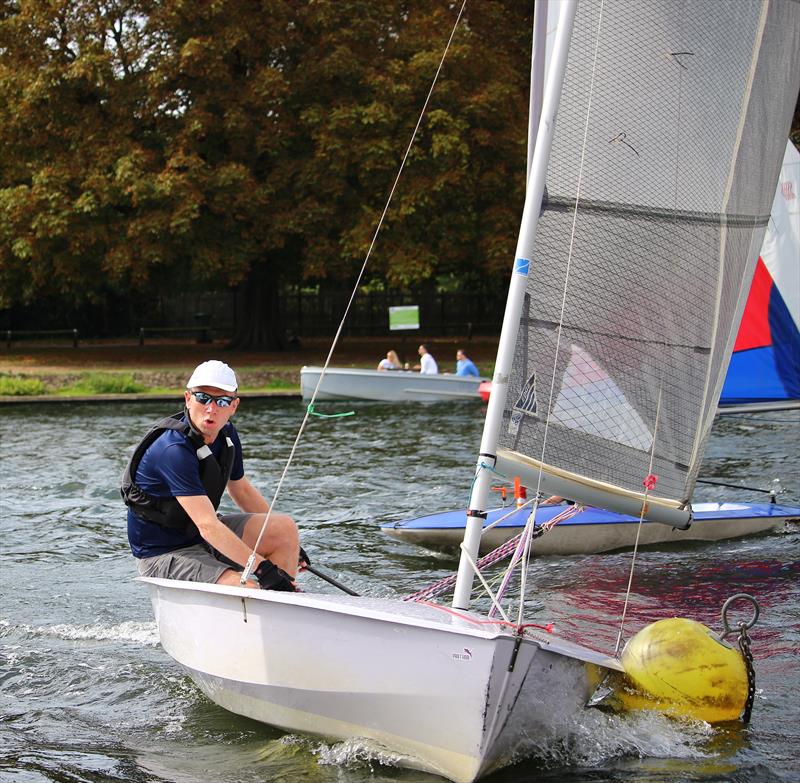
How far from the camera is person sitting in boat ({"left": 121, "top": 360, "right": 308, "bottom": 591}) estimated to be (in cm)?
641

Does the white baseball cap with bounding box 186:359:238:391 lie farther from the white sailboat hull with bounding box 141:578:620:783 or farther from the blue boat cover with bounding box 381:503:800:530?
the blue boat cover with bounding box 381:503:800:530

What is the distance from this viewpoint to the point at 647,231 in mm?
7348

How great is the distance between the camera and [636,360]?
293 inches

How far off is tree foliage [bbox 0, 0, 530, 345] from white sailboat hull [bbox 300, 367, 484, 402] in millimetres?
7717

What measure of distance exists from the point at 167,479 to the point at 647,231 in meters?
3.09

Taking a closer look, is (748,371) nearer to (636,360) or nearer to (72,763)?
(636,360)

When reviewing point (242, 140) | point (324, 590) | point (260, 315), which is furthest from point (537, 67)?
point (260, 315)

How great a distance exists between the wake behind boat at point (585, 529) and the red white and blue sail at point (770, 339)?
2206 mm

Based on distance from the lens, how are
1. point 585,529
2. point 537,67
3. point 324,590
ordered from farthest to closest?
point 585,529, point 324,590, point 537,67

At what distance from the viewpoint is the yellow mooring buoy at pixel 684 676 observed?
6312mm

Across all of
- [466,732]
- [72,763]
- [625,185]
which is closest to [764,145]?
[625,185]

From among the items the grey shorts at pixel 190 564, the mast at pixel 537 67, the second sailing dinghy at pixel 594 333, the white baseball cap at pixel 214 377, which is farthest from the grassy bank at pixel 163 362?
the white baseball cap at pixel 214 377

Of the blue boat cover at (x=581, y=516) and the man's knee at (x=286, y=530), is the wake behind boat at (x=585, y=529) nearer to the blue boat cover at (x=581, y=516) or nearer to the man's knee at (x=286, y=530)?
the blue boat cover at (x=581, y=516)

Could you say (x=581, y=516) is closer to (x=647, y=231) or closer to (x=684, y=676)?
(x=647, y=231)
